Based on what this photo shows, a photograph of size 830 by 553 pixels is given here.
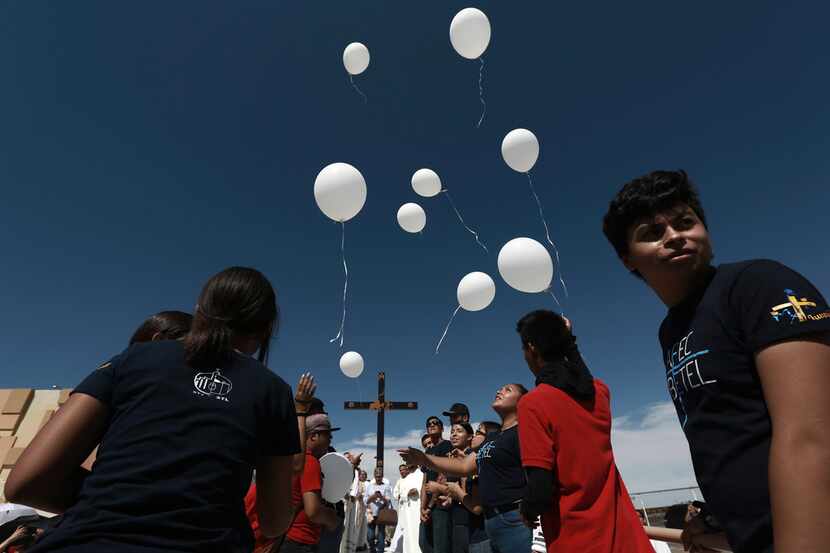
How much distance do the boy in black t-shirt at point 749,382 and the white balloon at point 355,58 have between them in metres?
5.51

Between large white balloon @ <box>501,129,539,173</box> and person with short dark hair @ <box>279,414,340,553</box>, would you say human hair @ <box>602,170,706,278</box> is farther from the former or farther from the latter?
large white balloon @ <box>501,129,539,173</box>

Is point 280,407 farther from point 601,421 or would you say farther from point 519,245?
point 519,245

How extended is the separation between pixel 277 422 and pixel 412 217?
5.22 m

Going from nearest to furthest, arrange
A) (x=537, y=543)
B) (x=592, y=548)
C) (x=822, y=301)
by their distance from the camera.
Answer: (x=822, y=301)
(x=592, y=548)
(x=537, y=543)

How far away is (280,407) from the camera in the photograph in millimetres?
1069

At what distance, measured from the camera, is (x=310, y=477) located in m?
2.47

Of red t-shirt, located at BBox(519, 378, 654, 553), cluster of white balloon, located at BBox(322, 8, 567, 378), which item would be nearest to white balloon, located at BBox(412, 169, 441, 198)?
cluster of white balloon, located at BBox(322, 8, 567, 378)

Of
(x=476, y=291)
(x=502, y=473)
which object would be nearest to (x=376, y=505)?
(x=476, y=291)

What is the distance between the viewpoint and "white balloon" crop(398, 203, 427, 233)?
612cm

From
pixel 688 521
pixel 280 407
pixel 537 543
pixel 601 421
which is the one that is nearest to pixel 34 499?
pixel 280 407

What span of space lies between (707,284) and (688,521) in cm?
76

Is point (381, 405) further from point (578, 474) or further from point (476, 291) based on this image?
point (578, 474)

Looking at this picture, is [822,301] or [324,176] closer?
[822,301]

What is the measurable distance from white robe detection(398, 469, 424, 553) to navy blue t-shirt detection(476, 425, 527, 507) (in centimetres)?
391
